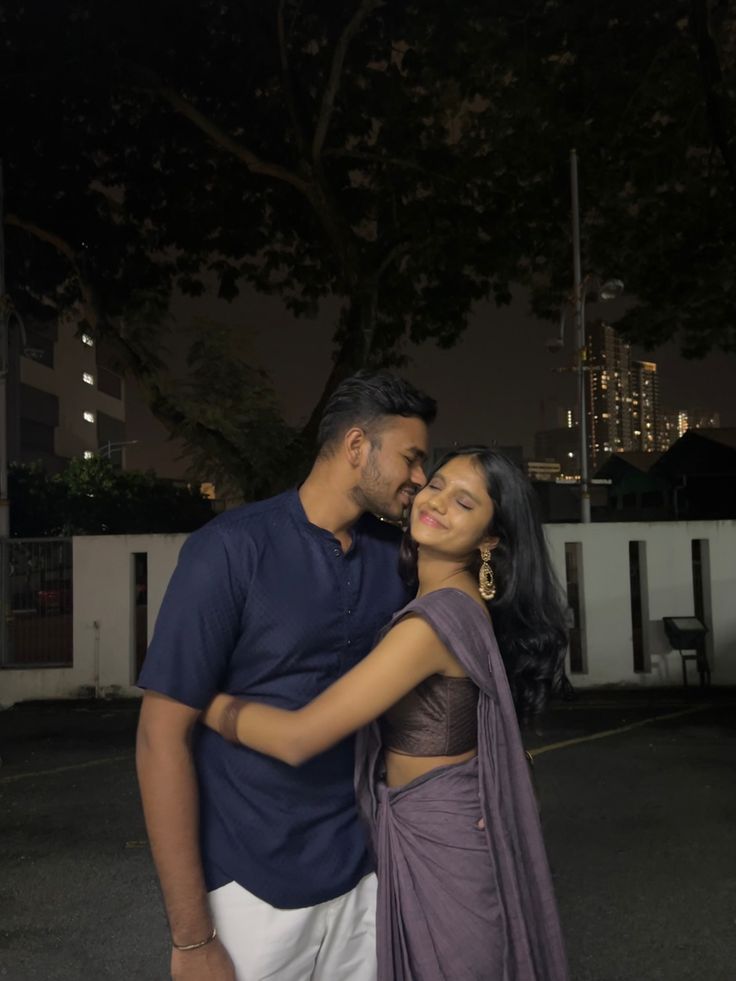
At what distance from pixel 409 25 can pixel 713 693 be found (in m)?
11.0

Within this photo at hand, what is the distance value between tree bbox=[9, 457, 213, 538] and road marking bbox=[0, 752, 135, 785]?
92.8 feet

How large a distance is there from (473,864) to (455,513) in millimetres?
803

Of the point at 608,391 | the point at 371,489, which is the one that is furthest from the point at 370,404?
the point at 608,391

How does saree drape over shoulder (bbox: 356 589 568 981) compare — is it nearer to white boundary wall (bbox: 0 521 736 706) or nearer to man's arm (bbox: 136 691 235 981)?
man's arm (bbox: 136 691 235 981)

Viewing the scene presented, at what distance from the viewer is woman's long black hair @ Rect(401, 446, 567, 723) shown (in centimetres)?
224

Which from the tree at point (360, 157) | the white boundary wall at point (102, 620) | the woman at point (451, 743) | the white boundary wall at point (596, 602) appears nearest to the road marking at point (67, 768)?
the white boundary wall at point (102, 620)

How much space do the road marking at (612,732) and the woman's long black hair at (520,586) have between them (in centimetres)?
550

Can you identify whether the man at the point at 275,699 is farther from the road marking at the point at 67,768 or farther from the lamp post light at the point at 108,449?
the lamp post light at the point at 108,449

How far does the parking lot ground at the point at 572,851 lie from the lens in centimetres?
414

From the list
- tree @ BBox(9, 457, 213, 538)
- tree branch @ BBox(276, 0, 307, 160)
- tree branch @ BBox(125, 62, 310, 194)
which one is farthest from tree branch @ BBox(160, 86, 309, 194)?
tree @ BBox(9, 457, 213, 538)

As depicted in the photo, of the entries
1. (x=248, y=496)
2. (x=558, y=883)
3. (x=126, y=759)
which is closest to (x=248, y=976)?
(x=558, y=883)

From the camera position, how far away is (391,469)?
89.3 inches

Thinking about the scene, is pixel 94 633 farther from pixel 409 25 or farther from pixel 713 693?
pixel 409 25

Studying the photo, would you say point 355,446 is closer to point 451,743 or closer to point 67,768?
point 451,743
